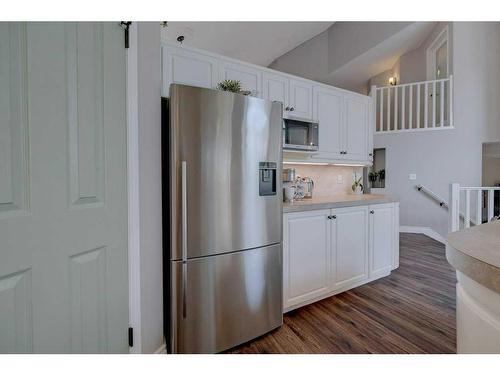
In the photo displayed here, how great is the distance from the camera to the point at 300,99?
2.63 meters

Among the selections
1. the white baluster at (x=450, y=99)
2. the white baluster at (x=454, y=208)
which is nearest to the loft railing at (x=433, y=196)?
the white baluster at (x=450, y=99)

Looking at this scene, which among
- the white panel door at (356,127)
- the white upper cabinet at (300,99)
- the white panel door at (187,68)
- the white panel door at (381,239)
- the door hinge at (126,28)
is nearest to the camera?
the door hinge at (126,28)

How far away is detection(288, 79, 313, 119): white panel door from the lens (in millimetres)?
2576

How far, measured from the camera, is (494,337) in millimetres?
522

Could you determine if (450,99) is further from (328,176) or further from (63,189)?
(63,189)

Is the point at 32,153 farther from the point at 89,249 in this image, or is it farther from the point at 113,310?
the point at 113,310

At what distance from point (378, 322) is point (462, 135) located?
4.50 m

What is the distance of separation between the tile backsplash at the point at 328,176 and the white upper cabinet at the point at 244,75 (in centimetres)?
92

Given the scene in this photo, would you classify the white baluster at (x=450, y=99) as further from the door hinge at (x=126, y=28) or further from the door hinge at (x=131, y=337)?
the door hinge at (x=131, y=337)

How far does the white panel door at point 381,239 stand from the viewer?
2.77 meters

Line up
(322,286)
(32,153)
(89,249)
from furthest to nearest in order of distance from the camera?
(322,286) < (89,249) < (32,153)

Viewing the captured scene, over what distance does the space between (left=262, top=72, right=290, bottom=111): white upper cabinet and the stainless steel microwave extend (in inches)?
8.2
